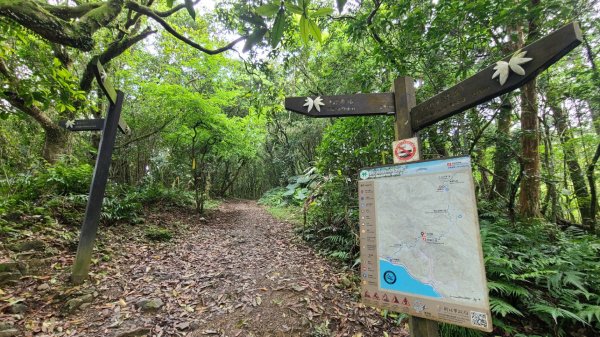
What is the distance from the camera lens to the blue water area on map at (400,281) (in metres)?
1.65

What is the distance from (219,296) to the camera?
3330mm

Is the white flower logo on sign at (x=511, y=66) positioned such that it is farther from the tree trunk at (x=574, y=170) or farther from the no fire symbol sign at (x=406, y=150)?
the tree trunk at (x=574, y=170)

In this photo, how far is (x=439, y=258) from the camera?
162 cm

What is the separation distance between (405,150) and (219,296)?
9.57 feet

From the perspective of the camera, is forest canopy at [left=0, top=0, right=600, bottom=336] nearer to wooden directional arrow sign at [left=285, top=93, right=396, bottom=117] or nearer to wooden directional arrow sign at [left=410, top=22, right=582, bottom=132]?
wooden directional arrow sign at [left=285, top=93, right=396, bottom=117]

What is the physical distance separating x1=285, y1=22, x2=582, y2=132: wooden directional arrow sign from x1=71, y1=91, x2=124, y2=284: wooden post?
2.93 metres

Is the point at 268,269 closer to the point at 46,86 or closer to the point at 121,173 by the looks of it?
the point at 46,86

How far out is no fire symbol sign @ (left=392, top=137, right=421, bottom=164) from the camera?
6.46 ft

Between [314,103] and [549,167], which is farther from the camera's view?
[549,167]

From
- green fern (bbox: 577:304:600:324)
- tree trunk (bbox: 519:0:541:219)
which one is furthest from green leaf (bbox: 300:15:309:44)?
tree trunk (bbox: 519:0:541:219)

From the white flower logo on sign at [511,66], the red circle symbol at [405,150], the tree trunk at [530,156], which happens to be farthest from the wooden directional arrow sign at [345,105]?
the tree trunk at [530,156]

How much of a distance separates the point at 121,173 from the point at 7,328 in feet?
27.9

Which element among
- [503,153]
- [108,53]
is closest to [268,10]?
[503,153]

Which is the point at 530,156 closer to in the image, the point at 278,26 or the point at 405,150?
the point at 405,150
